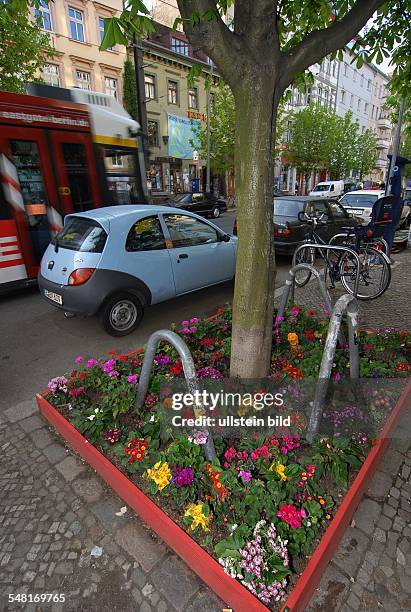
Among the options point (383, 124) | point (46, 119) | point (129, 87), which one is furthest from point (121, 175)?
point (383, 124)

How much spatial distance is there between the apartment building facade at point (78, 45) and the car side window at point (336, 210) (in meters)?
19.0

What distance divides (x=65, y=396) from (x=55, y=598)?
1566 millimetres

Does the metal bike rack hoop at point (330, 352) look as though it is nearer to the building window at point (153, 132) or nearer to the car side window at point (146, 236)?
the car side window at point (146, 236)

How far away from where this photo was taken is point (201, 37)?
2.22 m

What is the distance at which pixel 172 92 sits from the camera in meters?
28.2

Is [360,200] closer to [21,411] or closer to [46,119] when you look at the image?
[46,119]

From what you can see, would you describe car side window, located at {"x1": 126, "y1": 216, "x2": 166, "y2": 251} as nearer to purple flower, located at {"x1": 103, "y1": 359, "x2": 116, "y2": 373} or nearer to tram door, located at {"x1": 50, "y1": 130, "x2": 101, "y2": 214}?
purple flower, located at {"x1": 103, "y1": 359, "x2": 116, "y2": 373}

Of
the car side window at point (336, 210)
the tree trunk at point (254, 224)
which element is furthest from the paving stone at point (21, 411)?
the car side window at point (336, 210)

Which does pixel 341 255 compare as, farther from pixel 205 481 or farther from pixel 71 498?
pixel 71 498

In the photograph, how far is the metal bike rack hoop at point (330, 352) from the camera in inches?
90.0

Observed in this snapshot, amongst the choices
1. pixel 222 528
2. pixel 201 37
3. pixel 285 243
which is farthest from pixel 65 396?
pixel 285 243

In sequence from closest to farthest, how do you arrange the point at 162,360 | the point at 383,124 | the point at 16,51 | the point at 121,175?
the point at 162,360
the point at 121,175
the point at 16,51
the point at 383,124

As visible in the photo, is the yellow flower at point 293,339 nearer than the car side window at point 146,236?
Yes

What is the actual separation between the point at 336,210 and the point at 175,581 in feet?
31.6
